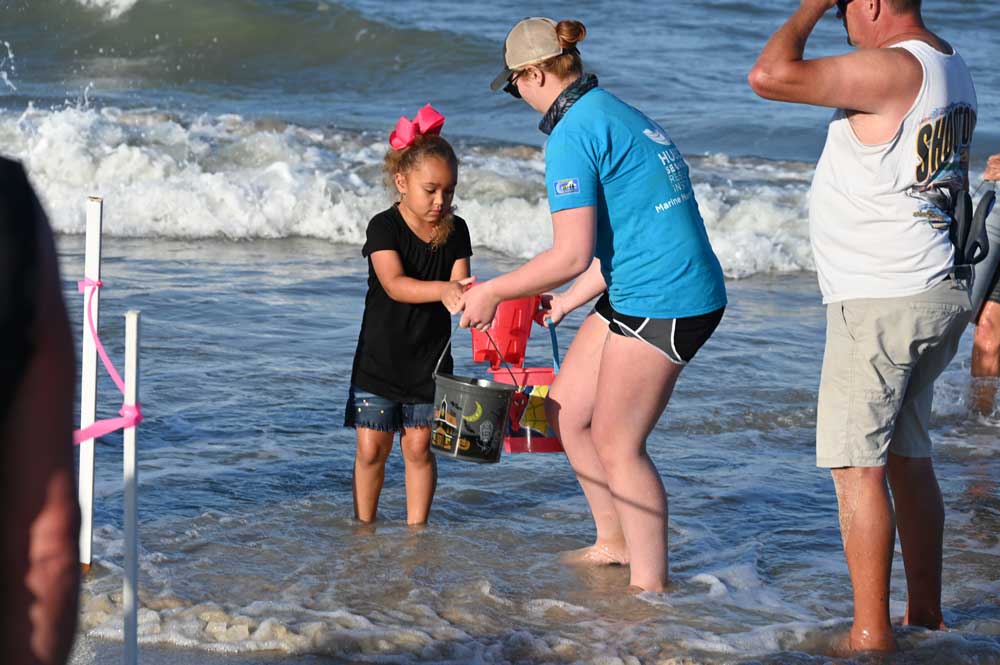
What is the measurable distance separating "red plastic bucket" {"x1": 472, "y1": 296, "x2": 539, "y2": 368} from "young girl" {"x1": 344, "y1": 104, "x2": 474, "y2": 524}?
0.15 m

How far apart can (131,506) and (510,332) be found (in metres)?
2.17

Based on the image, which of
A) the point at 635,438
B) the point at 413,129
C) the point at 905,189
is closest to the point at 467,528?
the point at 635,438

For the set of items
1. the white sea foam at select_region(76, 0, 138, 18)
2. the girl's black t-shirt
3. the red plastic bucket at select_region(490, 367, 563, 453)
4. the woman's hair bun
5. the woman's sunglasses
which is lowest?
the red plastic bucket at select_region(490, 367, 563, 453)

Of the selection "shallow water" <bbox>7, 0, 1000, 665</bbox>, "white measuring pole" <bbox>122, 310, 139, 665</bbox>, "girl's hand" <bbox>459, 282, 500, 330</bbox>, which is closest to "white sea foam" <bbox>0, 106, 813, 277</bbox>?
"shallow water" <bbox>7, 0, 1000, 665</bbox>

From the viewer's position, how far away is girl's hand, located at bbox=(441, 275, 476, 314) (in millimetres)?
4219

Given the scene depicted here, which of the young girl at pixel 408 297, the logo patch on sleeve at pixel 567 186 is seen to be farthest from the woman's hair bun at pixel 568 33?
the young girl at pixel 408 297

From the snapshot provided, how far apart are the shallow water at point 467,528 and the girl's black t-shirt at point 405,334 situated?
2.00 ft

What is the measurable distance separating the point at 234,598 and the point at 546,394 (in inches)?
51.0

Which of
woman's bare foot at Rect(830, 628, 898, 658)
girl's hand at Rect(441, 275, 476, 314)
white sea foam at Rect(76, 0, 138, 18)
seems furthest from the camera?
white sea foam at Rect(76, 0, 138, 18)

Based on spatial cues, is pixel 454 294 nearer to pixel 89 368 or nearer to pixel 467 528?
pixel 467 528

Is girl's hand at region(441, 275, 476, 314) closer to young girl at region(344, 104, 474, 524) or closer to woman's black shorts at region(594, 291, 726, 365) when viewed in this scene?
young girl at region(344, 104, 474, 524)

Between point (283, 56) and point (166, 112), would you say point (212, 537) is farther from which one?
point (283, 56)

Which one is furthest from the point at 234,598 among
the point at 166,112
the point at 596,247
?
the point at 166,112

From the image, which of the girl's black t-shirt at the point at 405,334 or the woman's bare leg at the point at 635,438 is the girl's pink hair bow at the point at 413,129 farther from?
the woman's bare leg at the point at 635,438
